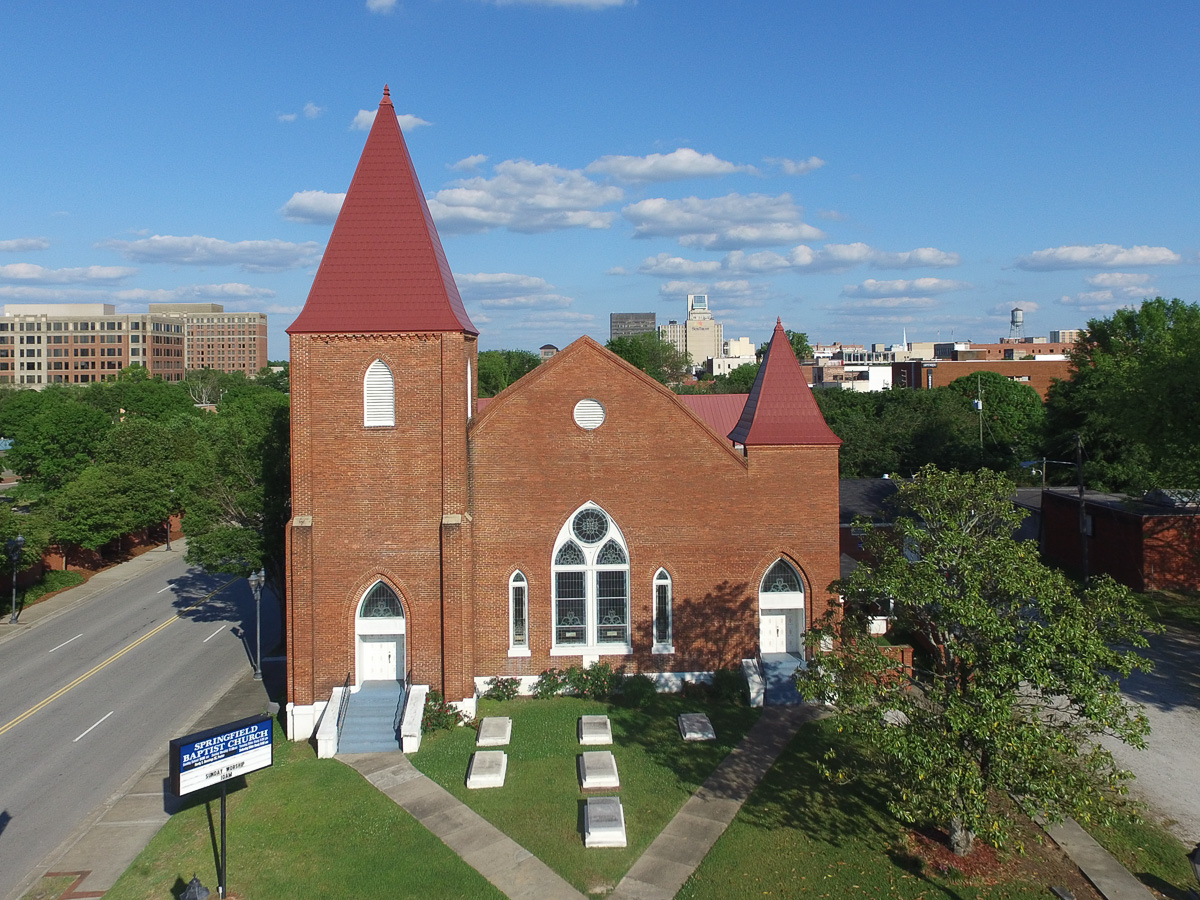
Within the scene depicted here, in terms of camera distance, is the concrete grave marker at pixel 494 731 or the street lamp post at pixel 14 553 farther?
the street lamp post at pixel 14 553

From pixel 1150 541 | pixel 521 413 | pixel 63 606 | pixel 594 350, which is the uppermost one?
pixel 594 350

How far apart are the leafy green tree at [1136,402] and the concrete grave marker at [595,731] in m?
→ 23.1

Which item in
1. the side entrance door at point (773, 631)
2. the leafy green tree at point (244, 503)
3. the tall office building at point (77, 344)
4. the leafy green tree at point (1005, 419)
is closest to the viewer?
the side entrance door at point (773, 631)

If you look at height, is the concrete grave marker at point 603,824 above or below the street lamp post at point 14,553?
below

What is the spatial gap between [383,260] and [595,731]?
12.0 meters

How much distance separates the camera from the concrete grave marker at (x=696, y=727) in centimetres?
1864

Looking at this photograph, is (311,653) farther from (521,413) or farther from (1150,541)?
(1150,541)

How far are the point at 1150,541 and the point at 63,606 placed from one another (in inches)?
1723

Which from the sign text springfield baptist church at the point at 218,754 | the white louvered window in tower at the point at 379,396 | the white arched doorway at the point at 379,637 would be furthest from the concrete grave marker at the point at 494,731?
the white louvered window in tower at the point at 379,396

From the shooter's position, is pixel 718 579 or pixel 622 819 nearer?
pixel 622 819

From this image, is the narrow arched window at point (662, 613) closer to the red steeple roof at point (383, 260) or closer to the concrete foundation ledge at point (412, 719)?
the concrete foundation ledge at point (412, 719)

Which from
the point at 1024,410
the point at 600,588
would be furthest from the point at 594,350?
the point at 1024,410

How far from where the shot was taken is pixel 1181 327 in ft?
110

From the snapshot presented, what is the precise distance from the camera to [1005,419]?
61812mm
